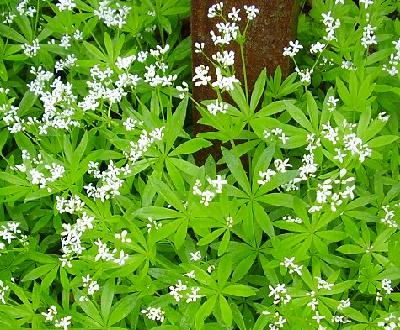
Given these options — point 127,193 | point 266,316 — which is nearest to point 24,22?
point 127,193

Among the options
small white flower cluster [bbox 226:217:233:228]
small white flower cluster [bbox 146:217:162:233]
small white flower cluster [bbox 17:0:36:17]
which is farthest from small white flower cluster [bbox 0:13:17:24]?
small white flower cluster [bbox 226:217:233:228]

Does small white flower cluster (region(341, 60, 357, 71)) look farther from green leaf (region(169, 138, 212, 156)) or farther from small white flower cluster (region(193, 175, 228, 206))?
small white flower cluster (region(193, 175, 228, 206))

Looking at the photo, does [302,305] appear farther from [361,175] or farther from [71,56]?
[71,56]

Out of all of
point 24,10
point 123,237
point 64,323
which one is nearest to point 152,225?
point 123,237

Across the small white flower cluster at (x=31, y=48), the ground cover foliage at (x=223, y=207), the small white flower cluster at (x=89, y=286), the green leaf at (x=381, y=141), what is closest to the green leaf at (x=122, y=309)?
the ground cover foliage at (x=223, y=207)

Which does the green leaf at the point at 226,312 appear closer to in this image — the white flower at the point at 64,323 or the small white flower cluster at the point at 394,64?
the white flower at the point at 64,323
